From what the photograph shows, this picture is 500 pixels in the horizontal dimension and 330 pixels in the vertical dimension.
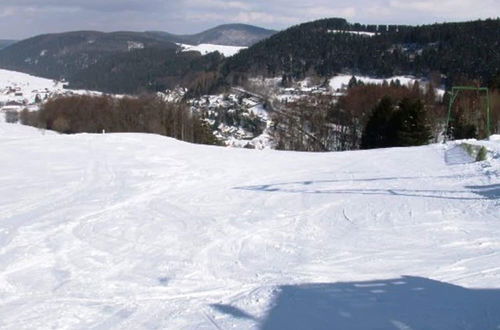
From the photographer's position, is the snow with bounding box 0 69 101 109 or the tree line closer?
the tree line

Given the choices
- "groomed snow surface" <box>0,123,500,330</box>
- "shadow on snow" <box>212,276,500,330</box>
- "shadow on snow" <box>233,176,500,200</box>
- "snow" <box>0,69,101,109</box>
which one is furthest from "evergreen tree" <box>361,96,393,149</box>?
"snow" <box>0,69,101,109</box>

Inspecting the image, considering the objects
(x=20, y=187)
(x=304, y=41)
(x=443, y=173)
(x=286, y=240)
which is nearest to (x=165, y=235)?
(x=286, y=240)

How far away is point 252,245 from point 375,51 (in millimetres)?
124069

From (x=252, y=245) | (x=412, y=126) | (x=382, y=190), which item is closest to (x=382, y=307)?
(x=252, y=245)

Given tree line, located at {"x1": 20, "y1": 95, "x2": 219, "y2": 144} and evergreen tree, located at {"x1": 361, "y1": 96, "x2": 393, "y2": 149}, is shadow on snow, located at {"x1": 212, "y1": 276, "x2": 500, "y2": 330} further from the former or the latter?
tree line, located at {"x1": 20, "y1": 95, "x2": 219, "y2": 144}

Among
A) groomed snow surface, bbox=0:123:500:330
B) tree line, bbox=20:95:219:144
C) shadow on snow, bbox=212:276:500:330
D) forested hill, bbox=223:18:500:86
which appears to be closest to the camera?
shadow on snow, bbox=212:276:500:330

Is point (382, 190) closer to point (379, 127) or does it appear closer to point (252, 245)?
point (252, 245)

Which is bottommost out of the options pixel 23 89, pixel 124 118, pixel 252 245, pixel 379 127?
pixel 252 245

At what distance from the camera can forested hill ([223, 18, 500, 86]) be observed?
326 feet

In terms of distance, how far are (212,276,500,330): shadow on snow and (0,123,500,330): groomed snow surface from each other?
25 mm

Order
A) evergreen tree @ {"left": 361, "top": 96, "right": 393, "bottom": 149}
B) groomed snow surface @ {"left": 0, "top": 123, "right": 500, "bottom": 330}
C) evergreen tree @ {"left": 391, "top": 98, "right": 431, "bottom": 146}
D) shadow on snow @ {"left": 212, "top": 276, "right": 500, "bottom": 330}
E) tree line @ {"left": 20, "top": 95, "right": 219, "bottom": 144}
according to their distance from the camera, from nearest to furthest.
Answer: shadow on snow @ {"left": 212, "top": 276, "right": 500, "bottom": 330} < groomed snow surface @ {"left": 0, "top": 123, "right": 500, "bottom": 330} < evergreen tree @ {"left": 391, "top": 98, "right": 431, "bottom": 146} < evergreen tree @ {"left": 361, "top": 96, "right": 393, "bottom": 149} < tree line @ {"left": 20, "top": 95, "right": 219, "bottom": 144}

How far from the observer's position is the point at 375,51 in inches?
4978

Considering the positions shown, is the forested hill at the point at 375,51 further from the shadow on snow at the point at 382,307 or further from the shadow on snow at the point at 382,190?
the shadow on snow at the point at 382,307

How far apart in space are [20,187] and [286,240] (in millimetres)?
8790
